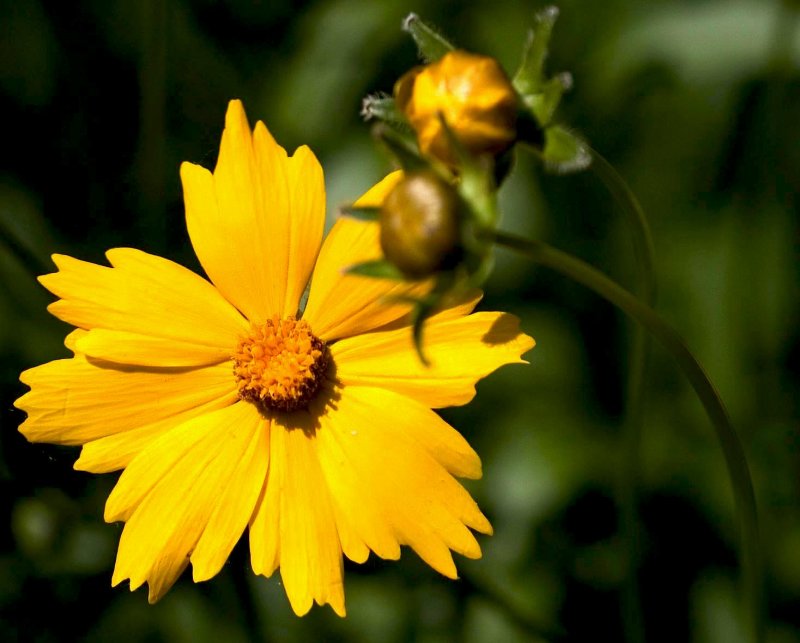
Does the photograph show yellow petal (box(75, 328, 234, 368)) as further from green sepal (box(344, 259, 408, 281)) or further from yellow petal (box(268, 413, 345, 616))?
green sepal (box(344, 259, 408, 281))

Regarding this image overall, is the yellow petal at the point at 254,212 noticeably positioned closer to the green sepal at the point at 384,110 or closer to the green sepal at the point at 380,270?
the green sepal at the point at 384,110

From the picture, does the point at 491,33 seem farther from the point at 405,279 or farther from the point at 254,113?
the point at 405,279

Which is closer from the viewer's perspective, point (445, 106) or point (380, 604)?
point (445, 106)

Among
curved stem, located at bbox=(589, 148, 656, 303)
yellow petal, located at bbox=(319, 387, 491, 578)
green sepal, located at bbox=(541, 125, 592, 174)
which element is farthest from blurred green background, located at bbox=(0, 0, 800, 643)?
green sepal, located at bbox=(541, 125, 592, 174)

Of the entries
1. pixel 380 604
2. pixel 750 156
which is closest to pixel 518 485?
pixel 380 604

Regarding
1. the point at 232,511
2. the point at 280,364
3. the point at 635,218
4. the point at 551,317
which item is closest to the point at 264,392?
the point at 280,364

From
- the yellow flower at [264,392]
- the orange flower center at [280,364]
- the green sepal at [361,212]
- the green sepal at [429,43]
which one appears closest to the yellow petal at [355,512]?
the yellow flower at [264,392]

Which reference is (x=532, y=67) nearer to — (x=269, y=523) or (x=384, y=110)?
(x=384, y=110)
